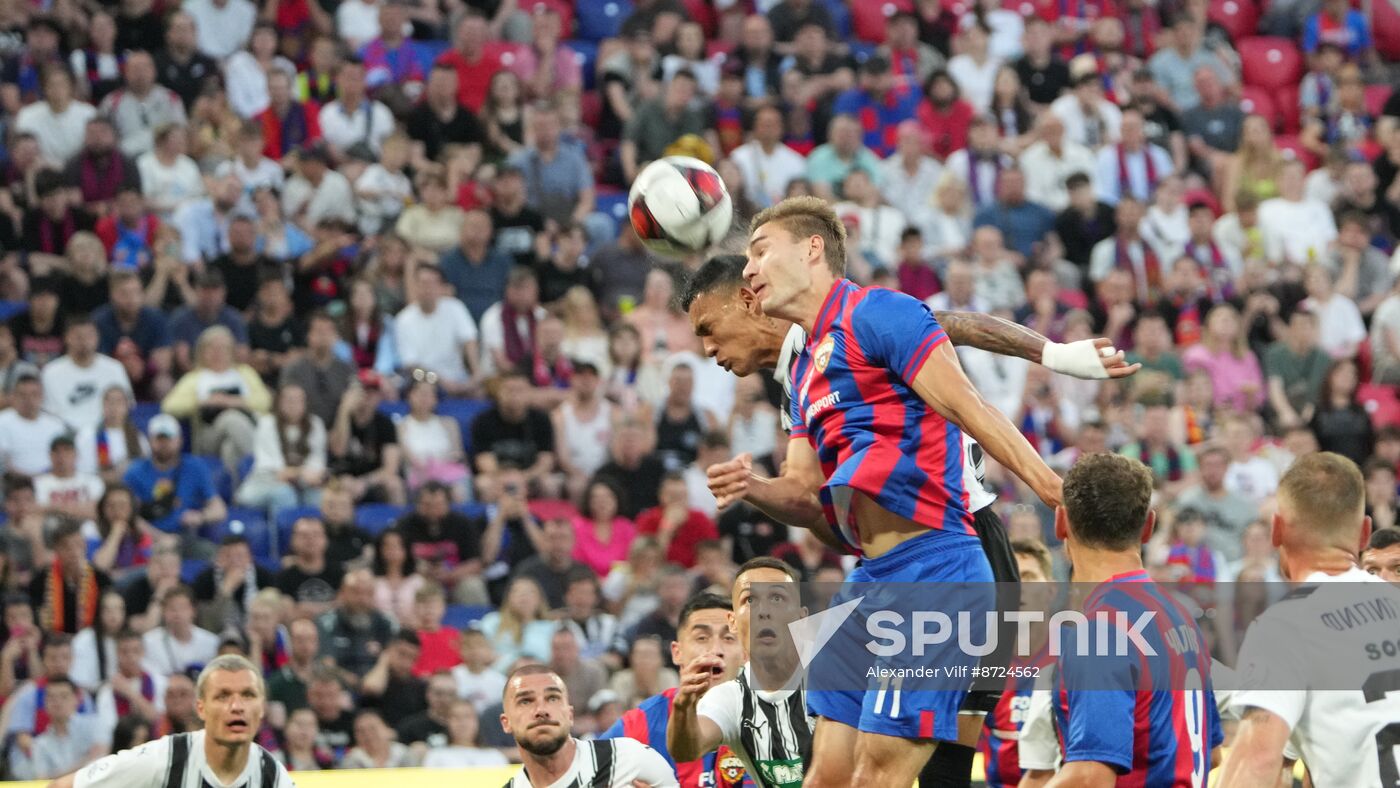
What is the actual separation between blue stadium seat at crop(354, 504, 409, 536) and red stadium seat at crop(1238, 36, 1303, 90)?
10.7 meters

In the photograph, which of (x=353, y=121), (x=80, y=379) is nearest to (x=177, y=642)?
(x=80, y=379)

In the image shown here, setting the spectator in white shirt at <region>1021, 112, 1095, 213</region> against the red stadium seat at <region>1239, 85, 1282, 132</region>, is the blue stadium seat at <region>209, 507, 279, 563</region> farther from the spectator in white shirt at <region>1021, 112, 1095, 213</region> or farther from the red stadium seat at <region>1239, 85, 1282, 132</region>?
the red stadium seat at <region>1239, 85, 1282, 132</region>

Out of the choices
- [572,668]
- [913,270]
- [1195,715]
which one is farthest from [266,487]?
[1195,715]

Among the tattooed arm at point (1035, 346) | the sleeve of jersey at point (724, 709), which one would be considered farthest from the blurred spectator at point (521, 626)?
the tattooed arm at point (1035, 346)

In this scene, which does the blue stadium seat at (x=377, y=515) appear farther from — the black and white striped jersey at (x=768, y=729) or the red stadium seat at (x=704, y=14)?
the red stadium seat at (x=704, y=14)

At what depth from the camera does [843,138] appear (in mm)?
16500

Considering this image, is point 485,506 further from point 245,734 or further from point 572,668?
point 245,734

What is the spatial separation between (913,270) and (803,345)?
9.69 meters

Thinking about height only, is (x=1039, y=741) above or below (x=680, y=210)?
below

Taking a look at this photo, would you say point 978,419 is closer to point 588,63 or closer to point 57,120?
point 57,120

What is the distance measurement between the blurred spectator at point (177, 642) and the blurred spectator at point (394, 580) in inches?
47.9

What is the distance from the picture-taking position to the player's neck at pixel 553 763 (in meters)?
7.35

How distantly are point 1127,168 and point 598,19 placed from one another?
524cm

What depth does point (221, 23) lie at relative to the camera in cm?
1683
